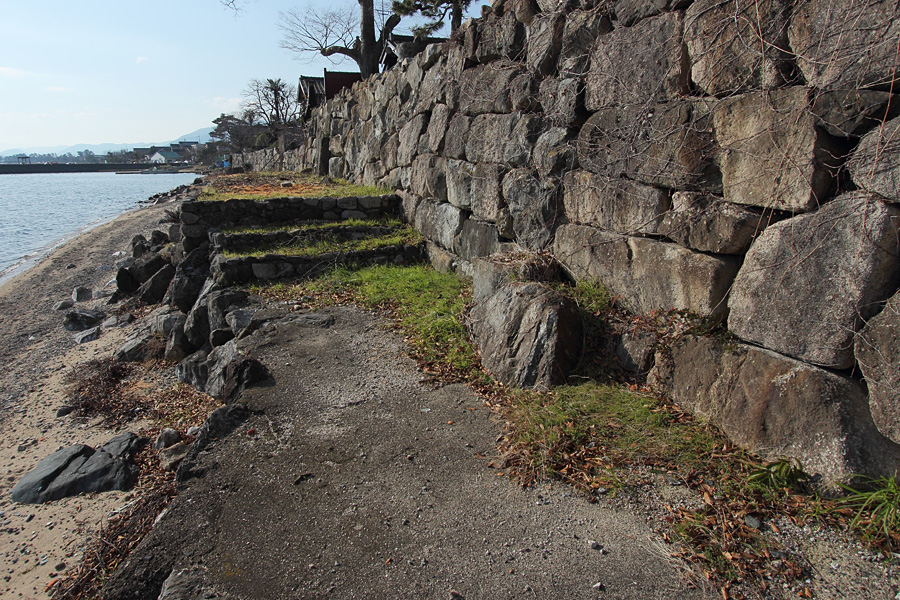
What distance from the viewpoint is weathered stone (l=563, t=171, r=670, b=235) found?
3.73 meters

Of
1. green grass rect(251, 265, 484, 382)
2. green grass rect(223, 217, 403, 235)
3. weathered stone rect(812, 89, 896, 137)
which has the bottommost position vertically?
green grass rect(251, 265, 484, 382)

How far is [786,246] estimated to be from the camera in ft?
9.21

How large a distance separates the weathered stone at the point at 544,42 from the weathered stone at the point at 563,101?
0.53ft

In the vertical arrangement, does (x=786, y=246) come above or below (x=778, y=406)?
above

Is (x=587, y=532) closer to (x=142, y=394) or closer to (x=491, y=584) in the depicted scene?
(x=491, y=584)

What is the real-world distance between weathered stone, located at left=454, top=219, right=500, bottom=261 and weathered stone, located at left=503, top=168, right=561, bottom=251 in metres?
0.45

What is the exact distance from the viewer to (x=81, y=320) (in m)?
10.1

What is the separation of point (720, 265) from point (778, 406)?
884mm

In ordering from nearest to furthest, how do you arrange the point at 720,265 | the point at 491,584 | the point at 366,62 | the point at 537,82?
1. the point at 491,584
2. the point at 720,265
3. the point at 537,82
4. the point at 366,62

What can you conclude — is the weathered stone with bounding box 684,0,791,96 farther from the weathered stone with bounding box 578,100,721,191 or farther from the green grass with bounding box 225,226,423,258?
the green grass with bounding box 225,226,423,258

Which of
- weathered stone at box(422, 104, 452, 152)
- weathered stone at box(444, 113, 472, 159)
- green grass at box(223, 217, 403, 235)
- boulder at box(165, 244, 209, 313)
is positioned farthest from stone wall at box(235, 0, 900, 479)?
boulder at box(165, 244, 209, 313)

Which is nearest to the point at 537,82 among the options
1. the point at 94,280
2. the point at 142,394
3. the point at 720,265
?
the point at 720,265

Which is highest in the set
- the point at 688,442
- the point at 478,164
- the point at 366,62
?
the point at 366,62

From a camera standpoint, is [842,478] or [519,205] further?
[519,205]
